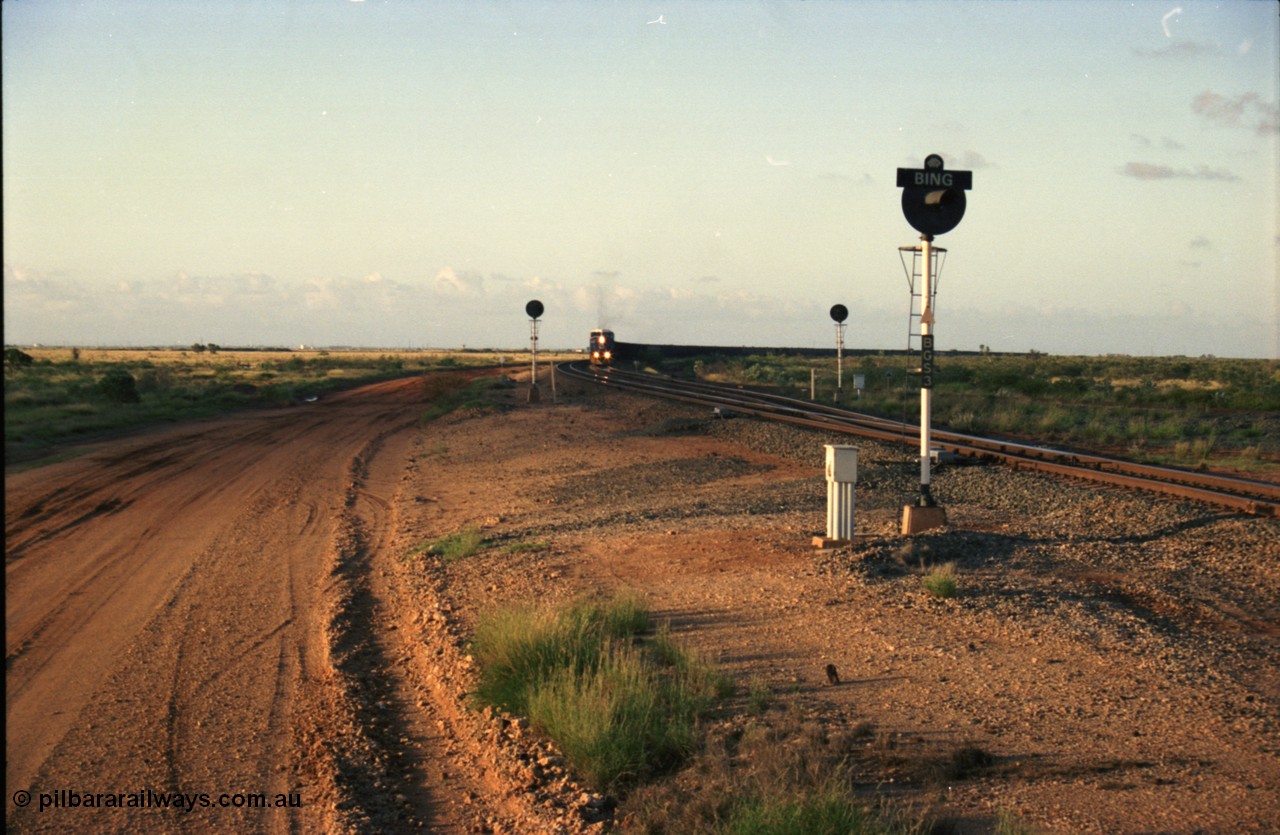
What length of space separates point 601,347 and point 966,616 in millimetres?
68284

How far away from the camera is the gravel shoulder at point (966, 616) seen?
5910 millimetres

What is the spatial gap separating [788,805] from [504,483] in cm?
1600

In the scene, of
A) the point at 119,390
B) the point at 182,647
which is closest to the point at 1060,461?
the point at 182,647

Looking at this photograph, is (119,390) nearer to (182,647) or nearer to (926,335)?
(182,647)

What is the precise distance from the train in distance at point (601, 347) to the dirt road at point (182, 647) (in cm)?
5487

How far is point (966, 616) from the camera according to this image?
30.7 ft

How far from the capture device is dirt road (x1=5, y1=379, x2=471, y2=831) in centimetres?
648

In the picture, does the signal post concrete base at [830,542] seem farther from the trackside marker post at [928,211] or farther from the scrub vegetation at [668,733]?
the scrub vegetation at [668,733]

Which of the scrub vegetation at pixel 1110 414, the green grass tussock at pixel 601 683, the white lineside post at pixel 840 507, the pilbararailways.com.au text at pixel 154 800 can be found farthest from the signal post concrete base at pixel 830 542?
the pilbararailways.com.au text at pixel 154 800

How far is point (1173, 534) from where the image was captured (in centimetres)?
1319

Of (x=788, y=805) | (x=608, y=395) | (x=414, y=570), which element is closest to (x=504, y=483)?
(x=414, y=570)

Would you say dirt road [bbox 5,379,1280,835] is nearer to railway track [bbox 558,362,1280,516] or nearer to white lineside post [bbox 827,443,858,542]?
white lineside post [bbox 827,443,858,542]

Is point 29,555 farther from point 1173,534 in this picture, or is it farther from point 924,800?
point 1173,534

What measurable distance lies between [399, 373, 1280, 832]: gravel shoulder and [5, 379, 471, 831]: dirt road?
1235 millimetres
